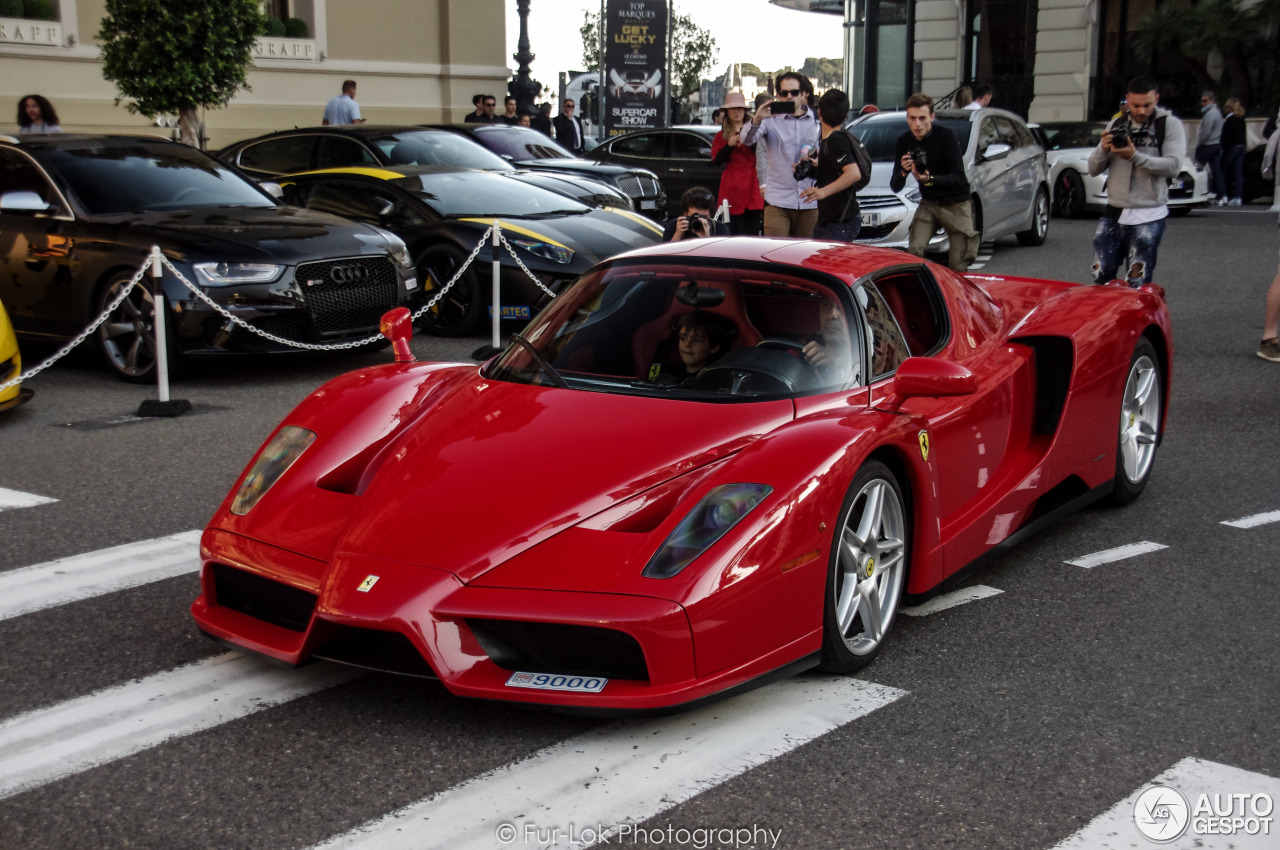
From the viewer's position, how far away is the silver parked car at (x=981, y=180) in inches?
549

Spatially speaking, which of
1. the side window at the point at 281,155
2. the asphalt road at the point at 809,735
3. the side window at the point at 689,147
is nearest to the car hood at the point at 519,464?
the asphalt road at the point at 809,735

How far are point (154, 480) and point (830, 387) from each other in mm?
3599

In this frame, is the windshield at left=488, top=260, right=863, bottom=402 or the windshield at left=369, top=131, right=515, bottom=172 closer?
the windshield at left=488, top=260, right=863, bottom=402

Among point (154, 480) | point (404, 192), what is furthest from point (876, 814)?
point (404, 192)

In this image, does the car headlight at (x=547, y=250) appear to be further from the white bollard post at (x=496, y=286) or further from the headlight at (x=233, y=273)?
the headlight at (x=233, y=273)

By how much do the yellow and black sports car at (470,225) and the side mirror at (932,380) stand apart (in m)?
6.26

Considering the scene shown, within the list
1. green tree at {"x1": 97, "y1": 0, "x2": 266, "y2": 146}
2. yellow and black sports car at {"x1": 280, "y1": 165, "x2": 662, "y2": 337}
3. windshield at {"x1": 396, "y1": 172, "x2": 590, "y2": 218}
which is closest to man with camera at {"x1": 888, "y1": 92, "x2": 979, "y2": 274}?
yellow and black sports car at {"x1": 280, "y1": 165, "x2": 662, "y2": 337}

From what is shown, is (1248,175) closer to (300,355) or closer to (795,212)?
(795,212)

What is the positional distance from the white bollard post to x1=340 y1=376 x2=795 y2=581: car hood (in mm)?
5445

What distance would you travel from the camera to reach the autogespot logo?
3.14 meters

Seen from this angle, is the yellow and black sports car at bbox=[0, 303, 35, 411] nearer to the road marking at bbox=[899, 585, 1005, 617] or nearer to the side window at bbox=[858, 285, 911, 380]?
the side window at bbox=[858, 285, 911, 380]

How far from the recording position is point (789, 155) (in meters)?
10.3

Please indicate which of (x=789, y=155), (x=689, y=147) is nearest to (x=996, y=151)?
(x=689, y=147)

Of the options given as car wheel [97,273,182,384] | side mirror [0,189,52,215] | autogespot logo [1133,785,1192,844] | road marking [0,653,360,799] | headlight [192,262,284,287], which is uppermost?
side mirror [0,189,52,215]
